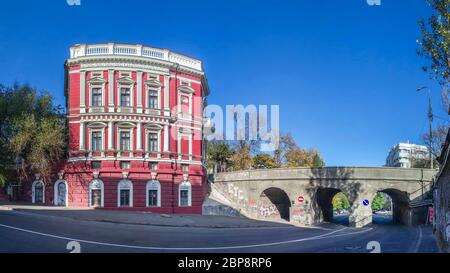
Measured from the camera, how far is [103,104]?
A: 2602 centimetres

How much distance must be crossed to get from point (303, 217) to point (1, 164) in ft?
82.5

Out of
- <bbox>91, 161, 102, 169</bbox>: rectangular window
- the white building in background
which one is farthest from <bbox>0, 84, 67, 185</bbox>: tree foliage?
the white building in background

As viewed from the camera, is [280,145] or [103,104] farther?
[280,145]

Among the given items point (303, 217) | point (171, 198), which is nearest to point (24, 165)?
point (171, 198)

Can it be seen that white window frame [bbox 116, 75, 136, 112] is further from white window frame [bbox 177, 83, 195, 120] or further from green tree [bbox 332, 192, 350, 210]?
green tree [bbox 332, 192, 350, 210]

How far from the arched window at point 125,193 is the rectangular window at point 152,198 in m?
1.50

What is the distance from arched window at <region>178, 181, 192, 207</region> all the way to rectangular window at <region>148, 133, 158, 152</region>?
421cm

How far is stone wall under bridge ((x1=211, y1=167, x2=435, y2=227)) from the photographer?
94.9 ft

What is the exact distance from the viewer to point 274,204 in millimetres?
37094

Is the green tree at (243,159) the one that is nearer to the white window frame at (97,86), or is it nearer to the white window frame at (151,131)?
the white window frame at (151,131)

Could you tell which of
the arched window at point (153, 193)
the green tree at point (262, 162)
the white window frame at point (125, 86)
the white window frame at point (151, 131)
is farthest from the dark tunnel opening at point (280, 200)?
the white window frame at point (125, 86)

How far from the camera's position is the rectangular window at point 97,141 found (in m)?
26.1
